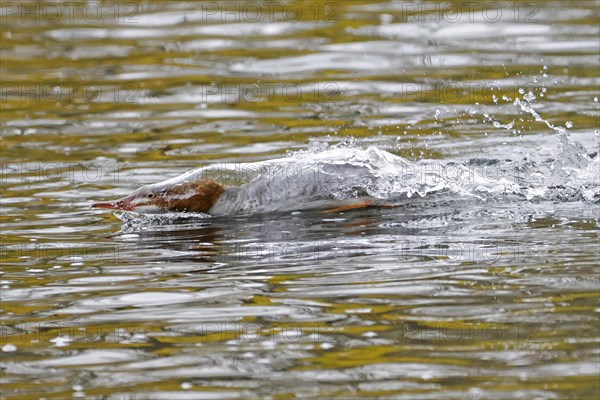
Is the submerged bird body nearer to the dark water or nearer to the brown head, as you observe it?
the brown head

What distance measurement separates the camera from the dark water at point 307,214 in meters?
7.20

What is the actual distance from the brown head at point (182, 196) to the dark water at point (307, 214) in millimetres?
203

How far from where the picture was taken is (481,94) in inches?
583

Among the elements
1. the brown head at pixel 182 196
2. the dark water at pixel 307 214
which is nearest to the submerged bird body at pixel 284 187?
the brown head at pixel 182 196

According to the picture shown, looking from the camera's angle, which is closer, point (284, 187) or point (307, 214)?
point (307, 214)

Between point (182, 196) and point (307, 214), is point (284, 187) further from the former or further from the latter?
point (182, 196)

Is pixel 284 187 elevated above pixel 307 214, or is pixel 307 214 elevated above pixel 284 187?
pixel 284 187

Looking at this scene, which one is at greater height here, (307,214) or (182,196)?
(182,196)

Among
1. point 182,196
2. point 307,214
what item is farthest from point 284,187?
point 182,196

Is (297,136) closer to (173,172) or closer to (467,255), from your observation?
(173,172)

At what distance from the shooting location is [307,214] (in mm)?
10961

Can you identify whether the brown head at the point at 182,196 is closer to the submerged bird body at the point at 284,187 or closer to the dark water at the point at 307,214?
the submerged bird body at the point at 284,187

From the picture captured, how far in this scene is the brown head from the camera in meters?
11.2

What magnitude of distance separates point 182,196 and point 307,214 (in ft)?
3.74
